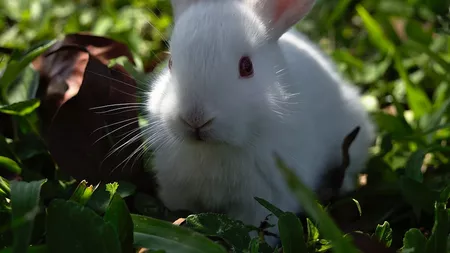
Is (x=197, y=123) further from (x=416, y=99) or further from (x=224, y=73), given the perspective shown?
(x=416, y=99)

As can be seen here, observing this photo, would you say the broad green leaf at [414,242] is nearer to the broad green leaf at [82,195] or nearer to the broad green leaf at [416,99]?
the broad green leaf at [82,195]

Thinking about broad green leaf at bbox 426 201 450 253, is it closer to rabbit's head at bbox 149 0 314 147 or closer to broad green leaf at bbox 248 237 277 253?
broad green leaf at bbox 248 237 277 253

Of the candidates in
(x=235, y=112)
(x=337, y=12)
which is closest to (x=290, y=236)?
(x=235, y=112)

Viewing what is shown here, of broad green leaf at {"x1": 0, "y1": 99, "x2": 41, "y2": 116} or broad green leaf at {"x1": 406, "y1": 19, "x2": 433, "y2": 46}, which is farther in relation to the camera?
broad green leaf at {"x1": 406, "y1": 19, "x2": 433, "y2": 46}

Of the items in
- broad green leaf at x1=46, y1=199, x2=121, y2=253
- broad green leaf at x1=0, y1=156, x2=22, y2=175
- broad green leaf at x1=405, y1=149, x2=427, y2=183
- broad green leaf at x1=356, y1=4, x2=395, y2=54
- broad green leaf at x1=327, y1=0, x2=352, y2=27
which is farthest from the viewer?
broad green leaf at x1=327, y1=0, x2=352, y2=27

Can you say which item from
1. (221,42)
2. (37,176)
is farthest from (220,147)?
(37,176)

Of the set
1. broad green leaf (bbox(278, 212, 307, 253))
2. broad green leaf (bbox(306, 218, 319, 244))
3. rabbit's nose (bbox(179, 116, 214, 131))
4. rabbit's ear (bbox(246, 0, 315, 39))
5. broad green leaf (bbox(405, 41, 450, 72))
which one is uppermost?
rabbit's ear (bbox(246, 0, 315, 39))

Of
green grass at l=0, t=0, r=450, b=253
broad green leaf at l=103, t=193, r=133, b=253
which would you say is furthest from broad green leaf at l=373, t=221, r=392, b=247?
broad green leaf at l=103, t=193, r=133, b=253
